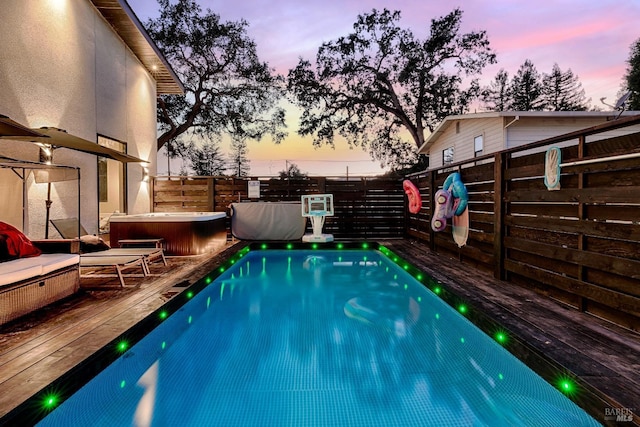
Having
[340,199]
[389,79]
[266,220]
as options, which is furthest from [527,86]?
[266,220]

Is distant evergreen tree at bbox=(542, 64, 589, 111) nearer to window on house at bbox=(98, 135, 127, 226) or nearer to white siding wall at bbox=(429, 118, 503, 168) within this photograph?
white siding wall at bbox=(429, 118, 503, 168)

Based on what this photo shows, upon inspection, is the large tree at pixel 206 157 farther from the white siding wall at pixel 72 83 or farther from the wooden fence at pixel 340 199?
the white siding wall at pixel 72 83

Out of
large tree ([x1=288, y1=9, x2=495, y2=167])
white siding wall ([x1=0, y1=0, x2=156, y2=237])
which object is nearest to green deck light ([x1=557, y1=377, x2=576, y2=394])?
white siding wall ([x1=0, y1=0, x2=156, y2=237])

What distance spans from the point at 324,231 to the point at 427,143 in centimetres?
636

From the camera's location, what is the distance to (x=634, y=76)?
23.1 meters

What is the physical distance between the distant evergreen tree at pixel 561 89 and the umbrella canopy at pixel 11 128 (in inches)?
1296

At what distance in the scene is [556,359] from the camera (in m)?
2.16

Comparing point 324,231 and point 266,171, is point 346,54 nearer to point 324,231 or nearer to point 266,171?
point 266,171

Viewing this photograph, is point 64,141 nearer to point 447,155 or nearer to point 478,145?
point 478,145

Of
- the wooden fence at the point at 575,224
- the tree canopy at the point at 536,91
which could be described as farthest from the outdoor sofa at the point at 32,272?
the tree canopy at the point at 536,91

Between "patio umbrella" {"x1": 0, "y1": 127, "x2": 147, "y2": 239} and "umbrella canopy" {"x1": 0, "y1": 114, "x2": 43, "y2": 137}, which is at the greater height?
"patio umbrella" {"x1": 0, "y1": 127, "x2": 147, "y2": 239}

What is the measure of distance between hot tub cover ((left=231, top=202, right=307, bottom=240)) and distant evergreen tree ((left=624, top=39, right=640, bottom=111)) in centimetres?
2273

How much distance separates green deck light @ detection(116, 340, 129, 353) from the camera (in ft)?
8.72

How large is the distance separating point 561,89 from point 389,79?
20155 mm
